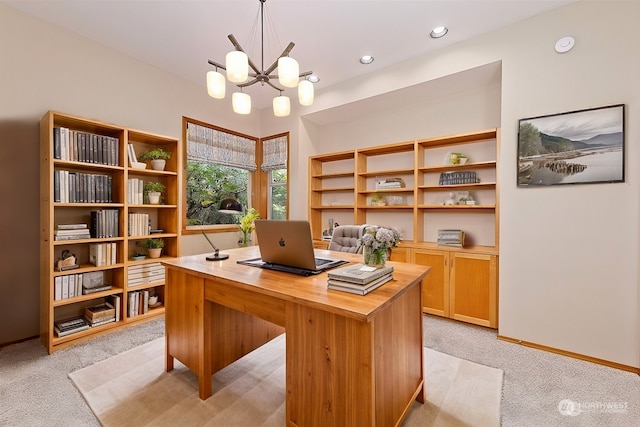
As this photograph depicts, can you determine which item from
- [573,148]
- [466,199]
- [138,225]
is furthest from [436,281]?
[138,225]

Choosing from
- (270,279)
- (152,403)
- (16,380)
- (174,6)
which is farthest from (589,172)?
(16,380)

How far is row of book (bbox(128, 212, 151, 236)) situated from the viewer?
2769 mm

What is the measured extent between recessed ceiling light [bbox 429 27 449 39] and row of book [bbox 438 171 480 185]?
1.43m

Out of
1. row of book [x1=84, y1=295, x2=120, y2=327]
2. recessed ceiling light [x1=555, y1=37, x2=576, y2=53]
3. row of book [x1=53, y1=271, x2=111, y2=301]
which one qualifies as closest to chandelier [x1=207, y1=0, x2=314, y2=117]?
row of book [x1=53, y1=271, x2=111, y2=301]

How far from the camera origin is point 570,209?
223 cm

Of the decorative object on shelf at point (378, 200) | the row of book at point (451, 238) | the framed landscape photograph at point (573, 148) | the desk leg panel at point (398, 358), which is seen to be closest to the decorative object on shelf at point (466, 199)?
the row of book at point (451, 238)

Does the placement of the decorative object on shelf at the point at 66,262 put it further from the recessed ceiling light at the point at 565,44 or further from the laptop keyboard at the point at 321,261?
the recessed ceiling light at the point at 565,44

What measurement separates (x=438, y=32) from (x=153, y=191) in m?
3.43

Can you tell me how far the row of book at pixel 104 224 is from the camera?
8.34 feet

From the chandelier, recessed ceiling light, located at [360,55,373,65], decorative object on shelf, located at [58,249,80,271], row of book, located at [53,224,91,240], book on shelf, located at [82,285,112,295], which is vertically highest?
recessed ceiling light, located at [360,55,373,65]

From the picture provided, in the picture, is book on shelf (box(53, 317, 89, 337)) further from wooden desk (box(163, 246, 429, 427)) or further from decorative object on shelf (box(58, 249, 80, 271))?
wooden desk (box(163, 246, 429, 427))

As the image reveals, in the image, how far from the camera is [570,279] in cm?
224

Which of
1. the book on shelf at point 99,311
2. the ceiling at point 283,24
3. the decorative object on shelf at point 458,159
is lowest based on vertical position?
the book on shelf at point 99,311

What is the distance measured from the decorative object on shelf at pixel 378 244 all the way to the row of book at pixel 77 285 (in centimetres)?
264
